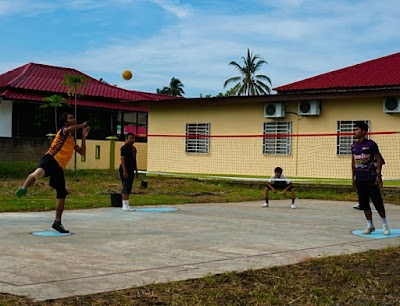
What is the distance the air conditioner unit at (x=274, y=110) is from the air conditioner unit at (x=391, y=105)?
141 inches

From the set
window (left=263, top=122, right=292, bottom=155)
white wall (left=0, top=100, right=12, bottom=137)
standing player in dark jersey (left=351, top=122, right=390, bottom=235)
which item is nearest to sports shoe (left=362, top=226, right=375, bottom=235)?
standing player in dark jersey (left=351, top=122, right=390, bottom=235)

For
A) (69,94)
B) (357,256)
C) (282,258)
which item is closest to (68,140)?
(282,258)

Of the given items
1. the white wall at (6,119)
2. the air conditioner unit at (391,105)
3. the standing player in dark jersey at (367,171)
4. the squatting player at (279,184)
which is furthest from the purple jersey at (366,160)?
the white wall at (6,119)

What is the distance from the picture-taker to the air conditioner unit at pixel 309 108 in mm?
22656

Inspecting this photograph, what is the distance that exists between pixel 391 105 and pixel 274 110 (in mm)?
4171

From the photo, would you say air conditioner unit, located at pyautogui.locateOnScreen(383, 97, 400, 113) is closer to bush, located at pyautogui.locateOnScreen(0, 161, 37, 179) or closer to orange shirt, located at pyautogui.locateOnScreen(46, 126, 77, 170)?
bush, located at pyautogui.locateOnScreen(0, 161, 37, 179)

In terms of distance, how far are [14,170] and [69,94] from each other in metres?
8.29

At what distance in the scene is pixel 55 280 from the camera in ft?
20.5

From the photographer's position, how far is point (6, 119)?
31.6m

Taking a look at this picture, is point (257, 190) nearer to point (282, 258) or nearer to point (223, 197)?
point (223, 197)

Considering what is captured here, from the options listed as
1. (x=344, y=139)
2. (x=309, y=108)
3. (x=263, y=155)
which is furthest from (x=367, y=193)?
(x=263, y=155)

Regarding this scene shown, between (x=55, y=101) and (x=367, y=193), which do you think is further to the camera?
(x=55, y=101)

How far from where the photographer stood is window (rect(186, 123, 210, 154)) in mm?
25625

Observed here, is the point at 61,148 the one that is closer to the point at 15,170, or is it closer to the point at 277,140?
the point at 15,170
